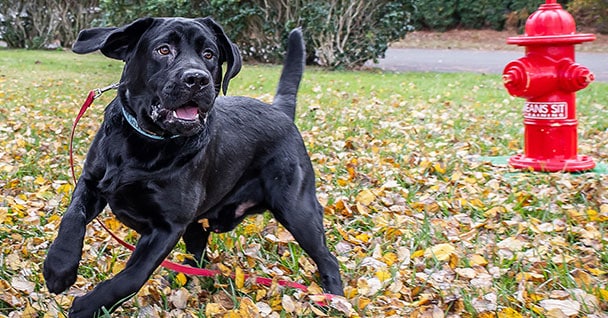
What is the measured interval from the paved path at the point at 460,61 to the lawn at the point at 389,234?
840 centimetres

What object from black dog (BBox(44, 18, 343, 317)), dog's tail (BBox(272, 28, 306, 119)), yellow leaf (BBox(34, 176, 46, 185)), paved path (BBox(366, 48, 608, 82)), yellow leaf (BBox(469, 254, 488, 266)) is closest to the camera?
black dog (BBox(44, 18, 343, 317))

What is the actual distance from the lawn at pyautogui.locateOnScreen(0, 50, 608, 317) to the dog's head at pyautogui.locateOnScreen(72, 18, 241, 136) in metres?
0.82

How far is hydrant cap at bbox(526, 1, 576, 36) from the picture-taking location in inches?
211

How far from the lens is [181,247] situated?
3.87 meters

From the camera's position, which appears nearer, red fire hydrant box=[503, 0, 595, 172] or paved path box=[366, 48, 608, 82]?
red fire hydrant box=[503, 0, 595, 172]

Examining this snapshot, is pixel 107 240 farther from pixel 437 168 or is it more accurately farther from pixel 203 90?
pixel 437 168

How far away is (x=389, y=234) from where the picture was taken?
403cm

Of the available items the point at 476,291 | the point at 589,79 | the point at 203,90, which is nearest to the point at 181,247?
the point at 203,90

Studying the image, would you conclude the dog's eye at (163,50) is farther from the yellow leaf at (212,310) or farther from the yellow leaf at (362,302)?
the yellow leaf at (362,302)

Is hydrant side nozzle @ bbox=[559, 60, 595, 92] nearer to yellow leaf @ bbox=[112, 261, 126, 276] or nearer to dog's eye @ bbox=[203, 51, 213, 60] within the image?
dog's eye @ bbox=[203, 51, 213, 60]

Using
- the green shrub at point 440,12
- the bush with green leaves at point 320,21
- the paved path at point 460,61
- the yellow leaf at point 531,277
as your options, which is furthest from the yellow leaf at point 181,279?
the green shrub at point 440,12

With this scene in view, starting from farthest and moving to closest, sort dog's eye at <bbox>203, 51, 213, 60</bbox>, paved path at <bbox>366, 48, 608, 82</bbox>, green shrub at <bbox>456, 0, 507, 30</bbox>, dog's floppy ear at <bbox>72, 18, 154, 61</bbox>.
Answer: green shrub at <bbox>456, 0, 507, 30</bbox> → paved path at <bbox>366, 48, 608, 82</bbox> → dog's eye at <bbox>203, 51, 213, 60</bbox> → dog's floppy ear at <bbox>72, 18, 154, 61</bbox>

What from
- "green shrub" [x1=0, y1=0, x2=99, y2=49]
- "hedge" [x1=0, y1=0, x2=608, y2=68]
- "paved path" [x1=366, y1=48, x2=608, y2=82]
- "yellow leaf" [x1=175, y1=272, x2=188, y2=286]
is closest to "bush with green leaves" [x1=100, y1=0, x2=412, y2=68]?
"hedge" [x1=0, y1=0, x2=608, y2=68]

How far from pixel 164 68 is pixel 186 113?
0.72 feet
